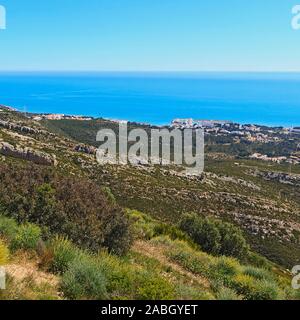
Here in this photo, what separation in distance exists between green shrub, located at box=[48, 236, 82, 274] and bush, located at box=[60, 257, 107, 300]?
308 mm

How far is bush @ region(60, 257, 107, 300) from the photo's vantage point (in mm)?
5137

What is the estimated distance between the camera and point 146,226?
1354 centimetres

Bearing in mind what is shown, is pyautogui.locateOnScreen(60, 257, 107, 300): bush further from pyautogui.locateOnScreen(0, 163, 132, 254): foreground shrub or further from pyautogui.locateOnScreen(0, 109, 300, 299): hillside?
pyautogui.locateOnScreen(0, 163, 132, 254): foreground shrub

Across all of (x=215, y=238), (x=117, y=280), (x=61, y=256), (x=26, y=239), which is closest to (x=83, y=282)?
(x=117, y=280)

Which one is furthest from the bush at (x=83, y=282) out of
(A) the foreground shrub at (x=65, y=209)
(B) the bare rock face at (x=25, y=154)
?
(B) the bare rock face at (x=25, y=154)

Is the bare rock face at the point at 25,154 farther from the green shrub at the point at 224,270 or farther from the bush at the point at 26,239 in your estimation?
the bush at the point at 26,239

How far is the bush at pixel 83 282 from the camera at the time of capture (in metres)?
5.14

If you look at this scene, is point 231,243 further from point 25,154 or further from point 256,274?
point 25,154

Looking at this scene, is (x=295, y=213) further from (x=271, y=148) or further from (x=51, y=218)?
(x=271, y=148)

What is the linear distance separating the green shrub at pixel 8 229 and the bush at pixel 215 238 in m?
7.43

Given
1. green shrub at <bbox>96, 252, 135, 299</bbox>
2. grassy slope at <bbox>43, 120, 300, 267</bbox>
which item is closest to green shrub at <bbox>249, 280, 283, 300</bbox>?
green shrub at <bbox>96, 252, 135, 299</bbox>

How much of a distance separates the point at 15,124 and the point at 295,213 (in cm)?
4483
